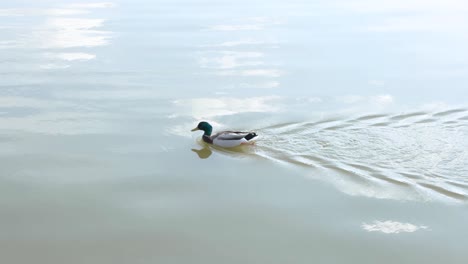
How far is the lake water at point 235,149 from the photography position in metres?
6.60

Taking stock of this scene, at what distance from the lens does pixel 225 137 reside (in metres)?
9.18

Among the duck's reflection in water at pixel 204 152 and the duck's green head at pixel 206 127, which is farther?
the duck's green head at pixel 206 127

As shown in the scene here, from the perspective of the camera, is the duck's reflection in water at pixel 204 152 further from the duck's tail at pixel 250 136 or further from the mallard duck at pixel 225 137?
the duck's tail at pixel 250 136

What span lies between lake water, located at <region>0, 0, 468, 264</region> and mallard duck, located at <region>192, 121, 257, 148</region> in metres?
0.13

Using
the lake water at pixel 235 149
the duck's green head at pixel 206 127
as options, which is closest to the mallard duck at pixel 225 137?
the duck's green head at pixel 206 127

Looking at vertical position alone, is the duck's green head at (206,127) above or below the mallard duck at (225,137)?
above

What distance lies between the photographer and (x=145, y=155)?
8812mm

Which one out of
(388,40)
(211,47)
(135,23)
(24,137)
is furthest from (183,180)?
(135,23)

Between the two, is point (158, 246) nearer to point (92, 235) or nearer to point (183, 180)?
point (92, 235)

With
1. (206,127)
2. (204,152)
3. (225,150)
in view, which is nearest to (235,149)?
(225,150)

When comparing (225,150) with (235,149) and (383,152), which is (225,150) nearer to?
(235,149)

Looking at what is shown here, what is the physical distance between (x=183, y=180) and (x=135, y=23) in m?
9.51

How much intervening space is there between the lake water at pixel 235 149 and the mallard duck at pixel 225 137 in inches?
5.0

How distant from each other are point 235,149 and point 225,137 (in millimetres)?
198
